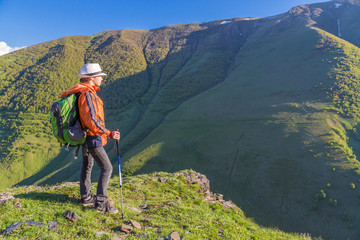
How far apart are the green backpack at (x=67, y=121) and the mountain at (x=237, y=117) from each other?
84.6ft

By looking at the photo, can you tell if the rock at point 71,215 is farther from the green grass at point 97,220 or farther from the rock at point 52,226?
the rock at point 52,226

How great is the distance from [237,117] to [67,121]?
154ft

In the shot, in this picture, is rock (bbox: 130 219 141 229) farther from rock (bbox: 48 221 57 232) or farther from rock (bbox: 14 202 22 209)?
rock (bbox: 14 202 22 209)

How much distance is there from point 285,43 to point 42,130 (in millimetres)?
98603

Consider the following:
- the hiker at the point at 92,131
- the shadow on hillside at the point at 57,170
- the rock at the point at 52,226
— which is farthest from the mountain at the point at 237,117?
the rock at the point at 52,226

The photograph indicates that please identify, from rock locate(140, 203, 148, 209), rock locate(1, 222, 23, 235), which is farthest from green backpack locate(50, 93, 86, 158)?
rock locate(140, 203, 148, 209)

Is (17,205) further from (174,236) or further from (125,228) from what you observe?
(174,236)

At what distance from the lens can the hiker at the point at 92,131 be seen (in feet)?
16.4

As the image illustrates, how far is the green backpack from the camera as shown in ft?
15.8

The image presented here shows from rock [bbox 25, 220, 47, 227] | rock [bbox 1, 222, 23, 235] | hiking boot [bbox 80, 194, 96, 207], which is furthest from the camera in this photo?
hiking boot [bbox 80, 194, 96, 207]

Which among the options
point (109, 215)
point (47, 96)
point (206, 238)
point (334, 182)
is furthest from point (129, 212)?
point (47, 96)

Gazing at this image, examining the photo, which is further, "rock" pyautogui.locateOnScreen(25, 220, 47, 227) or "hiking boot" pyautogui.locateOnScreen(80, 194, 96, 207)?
"hiking boot" pyautogui.locateOnScreen(80, 194, 96, 207)

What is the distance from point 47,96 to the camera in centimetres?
8506

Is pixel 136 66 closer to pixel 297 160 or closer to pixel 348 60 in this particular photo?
pixel 348 60
